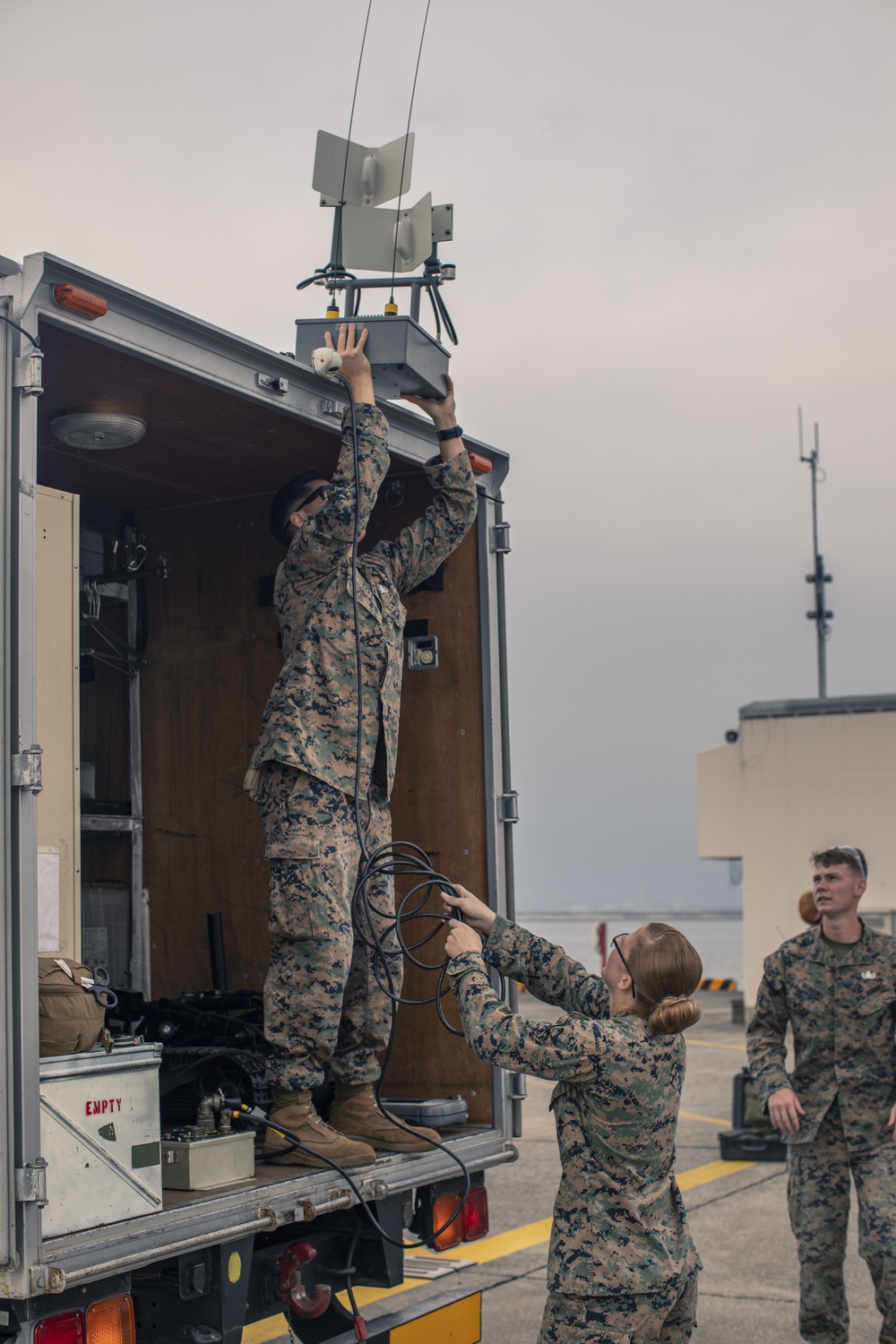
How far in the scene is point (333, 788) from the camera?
12.0 feet

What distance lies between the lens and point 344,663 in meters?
3.78

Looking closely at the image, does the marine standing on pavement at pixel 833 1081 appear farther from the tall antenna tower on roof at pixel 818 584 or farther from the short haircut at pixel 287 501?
the tall antenna tower on roof at pixel 818 584

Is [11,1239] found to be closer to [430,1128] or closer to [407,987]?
[430,1128]

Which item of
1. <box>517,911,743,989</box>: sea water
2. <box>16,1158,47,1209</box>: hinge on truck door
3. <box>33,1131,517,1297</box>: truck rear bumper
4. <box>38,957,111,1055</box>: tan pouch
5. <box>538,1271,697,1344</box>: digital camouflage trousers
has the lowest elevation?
<box>517,911,743,989</box>: sea water

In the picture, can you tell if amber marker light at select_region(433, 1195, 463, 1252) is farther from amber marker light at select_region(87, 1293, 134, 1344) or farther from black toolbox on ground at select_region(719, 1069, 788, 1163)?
black toolbox on ground at select_region(719, 1069, 788, 1163)

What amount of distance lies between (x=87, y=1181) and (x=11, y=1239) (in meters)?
0.22

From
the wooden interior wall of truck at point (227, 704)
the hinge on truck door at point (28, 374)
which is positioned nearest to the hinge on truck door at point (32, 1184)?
the hinge on truck door at point (28, 374)

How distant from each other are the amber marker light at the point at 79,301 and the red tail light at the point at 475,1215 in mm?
2525

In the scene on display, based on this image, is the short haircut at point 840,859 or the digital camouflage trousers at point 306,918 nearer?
the digital camouflage trousers at point 306,918

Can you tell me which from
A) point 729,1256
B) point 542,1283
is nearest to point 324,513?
point 542,1283

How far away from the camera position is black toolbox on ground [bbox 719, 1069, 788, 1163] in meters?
8.22

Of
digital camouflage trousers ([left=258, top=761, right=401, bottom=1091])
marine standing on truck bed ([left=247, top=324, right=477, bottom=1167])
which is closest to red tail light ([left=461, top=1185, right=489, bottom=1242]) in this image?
marine standing on truck bed ([left=247, top=324, right=477, bottom=1167])

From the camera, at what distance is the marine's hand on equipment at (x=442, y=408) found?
4000 mm

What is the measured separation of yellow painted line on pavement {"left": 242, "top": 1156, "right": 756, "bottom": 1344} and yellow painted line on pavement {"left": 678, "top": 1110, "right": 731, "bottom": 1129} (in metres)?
1.33
